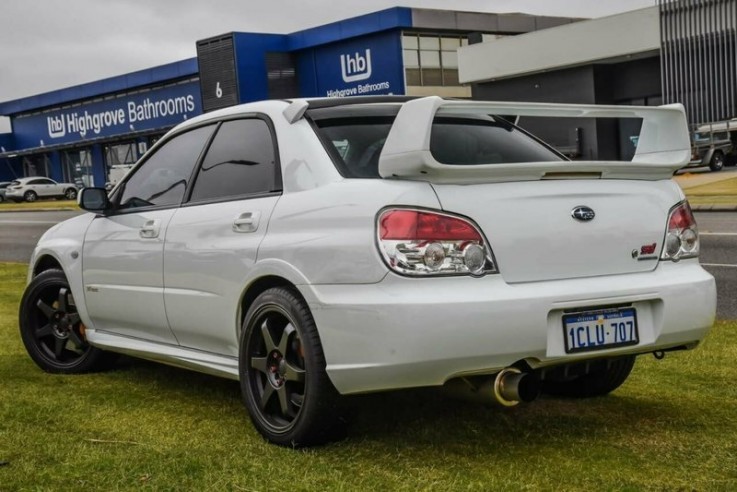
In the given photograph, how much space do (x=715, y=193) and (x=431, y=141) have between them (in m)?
19.6

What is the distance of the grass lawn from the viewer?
20625 millimetres

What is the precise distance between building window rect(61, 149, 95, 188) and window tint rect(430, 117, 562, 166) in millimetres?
65897

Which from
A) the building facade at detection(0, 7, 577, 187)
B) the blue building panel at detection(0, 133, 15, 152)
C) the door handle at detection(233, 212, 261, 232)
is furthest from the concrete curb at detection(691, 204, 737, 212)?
the blue building panel at detection(0, 133, 15, 152)

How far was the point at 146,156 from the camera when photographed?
18.9ft

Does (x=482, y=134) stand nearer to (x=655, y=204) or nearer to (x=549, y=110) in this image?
(x=549, y=110)

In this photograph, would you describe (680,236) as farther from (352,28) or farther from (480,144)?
(352,28)

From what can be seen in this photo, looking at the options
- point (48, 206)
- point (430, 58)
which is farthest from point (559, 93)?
point (48, 206)

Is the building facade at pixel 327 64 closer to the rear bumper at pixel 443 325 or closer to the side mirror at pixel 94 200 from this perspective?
the side mirror at pixel 94 200

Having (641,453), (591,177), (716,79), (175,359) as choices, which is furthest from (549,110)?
(716,79)

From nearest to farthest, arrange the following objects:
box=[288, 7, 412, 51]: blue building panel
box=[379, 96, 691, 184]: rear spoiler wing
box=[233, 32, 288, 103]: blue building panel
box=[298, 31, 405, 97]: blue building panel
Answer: box=[379, 96, 691, 184]: rear spoiler wing → box=[288, 7, 412, 51]: blue building panel → box=[298, 31, 405, 97]: blue building panel → box=[233, 32, 288, 103]: blue building panel

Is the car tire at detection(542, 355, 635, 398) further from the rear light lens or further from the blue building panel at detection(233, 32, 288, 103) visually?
the blue building panel at detection(233, 32, 288, 103)

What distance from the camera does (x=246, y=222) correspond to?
4445 mm

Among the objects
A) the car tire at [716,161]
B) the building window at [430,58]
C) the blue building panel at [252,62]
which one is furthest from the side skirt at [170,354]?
the building window at [430,58]

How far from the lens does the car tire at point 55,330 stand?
6.04 meters
